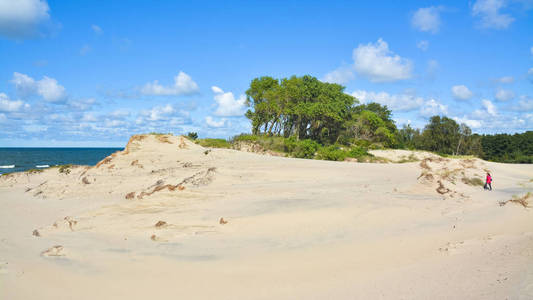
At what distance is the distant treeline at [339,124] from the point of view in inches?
1189

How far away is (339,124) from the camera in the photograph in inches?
1352

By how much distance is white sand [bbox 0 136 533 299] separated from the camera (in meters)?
3.83

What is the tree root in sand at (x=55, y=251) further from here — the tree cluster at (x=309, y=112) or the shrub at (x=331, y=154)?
the tree cluster at (x=309, y=112)

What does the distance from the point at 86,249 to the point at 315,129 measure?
102 ft

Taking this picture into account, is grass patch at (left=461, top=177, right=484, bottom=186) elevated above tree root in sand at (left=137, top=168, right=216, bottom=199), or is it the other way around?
grass patch at (left=461, top=177, right=484, bottom=186)

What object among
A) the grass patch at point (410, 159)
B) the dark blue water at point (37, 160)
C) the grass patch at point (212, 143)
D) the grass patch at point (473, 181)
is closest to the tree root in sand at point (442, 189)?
the grass patch at point (473, 181)

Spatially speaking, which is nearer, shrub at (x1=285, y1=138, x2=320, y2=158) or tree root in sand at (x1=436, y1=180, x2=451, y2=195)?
tree root in sand at (x1=436, y1=180, x2=451, y2=195)

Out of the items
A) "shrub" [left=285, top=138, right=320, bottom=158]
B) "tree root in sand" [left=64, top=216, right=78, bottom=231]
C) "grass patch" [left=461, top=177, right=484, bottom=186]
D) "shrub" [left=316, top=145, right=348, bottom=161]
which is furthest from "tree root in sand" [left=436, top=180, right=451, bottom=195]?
"shrub" [left=285, top=138, right=320, bottom=158]

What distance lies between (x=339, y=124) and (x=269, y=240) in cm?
3001


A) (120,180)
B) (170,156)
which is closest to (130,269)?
(120,180)

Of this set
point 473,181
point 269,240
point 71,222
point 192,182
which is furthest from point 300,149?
point 269,240

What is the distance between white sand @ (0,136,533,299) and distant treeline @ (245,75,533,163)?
1714 centimetres

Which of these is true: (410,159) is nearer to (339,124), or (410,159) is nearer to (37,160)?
(339,124)

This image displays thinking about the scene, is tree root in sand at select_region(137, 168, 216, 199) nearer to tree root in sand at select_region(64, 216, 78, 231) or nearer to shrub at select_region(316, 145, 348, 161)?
tree root in sand at select_region(64, 216, 78, 231)
